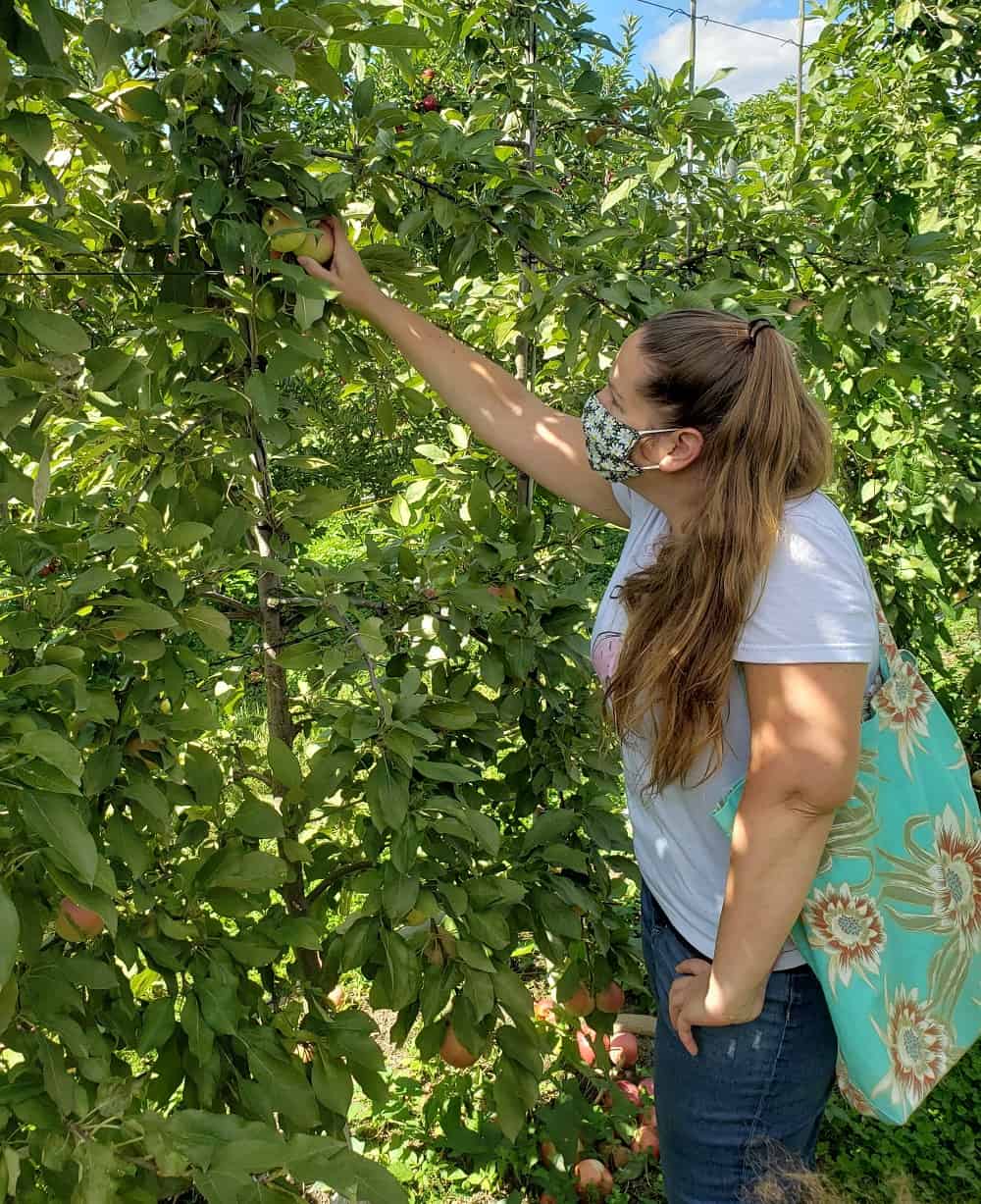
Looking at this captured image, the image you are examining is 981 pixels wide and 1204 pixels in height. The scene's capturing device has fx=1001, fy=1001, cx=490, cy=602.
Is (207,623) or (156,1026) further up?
(207,623)

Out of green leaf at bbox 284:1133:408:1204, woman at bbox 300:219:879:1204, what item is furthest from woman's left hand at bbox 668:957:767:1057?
green leaf at bbox 284:1133:408:1204

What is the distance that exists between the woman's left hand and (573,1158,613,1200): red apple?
0.88m

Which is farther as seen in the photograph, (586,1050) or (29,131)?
(586,1050)

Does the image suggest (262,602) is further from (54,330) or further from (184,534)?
(54,330)

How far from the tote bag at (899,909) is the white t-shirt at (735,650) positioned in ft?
0.22

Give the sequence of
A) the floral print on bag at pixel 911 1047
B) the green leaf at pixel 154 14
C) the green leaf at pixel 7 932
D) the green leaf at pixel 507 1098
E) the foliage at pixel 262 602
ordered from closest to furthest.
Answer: the green leaf at pixel 7 932 < the green leaf at pixel 154 14 < the foliage at pixel 262 602 < the floral print on bag at pixel 911 1047 < the green leaf at pixel 507 1098

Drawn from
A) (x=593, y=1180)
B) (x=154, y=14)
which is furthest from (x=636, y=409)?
(x=593, y=1180)

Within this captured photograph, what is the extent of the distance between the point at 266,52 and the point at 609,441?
23.3 inches

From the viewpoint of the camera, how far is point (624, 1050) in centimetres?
233

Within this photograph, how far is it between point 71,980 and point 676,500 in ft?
2.98

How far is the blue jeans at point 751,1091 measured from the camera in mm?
1236

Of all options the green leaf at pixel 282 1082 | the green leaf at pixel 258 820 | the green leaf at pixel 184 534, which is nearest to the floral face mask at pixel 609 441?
the green leaf at pixel 184 534

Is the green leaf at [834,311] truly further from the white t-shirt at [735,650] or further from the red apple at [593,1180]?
the red apple at [593,1180]

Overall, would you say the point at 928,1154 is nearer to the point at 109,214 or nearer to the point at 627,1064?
the point at 627,1064
